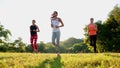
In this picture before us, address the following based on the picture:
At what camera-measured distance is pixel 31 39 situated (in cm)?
2378

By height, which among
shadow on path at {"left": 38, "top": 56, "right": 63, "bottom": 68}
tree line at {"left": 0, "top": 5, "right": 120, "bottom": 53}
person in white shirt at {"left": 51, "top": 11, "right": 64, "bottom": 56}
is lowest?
shadow on path at {"left": 38, "top": 56, "right": 63, "bottom": 68}

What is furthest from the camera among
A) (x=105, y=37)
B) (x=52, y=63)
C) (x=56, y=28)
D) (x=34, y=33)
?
(x=105, y=37)

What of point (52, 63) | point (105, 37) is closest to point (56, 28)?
point (52, 63)

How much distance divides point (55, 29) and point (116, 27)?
59.7 meters

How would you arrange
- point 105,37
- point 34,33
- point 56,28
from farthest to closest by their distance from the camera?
point 105,37 → point 34,33 → point 56,28

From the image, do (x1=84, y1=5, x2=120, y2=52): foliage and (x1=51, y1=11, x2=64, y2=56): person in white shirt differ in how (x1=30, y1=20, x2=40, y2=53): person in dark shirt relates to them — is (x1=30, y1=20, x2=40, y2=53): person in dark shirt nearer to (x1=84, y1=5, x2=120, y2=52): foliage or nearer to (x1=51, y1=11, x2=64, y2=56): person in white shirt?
(x1=51, y1=11, x2=64, y2=56): person in white shirt

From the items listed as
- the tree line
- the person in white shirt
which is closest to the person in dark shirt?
the person in white shirt

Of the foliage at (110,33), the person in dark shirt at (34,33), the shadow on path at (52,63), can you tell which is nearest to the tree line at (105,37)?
the foliage at (110,33)

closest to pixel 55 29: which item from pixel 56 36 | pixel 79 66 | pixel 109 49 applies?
pixel 56 36

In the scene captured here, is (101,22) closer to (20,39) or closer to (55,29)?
(20,39)

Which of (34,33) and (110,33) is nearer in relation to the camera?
(34,33)

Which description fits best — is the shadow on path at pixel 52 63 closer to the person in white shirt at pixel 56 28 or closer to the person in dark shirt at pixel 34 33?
the person in white shirt at pixel 56 28

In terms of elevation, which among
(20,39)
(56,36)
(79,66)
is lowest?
(79,66)

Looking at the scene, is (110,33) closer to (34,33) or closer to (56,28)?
(34,33)
